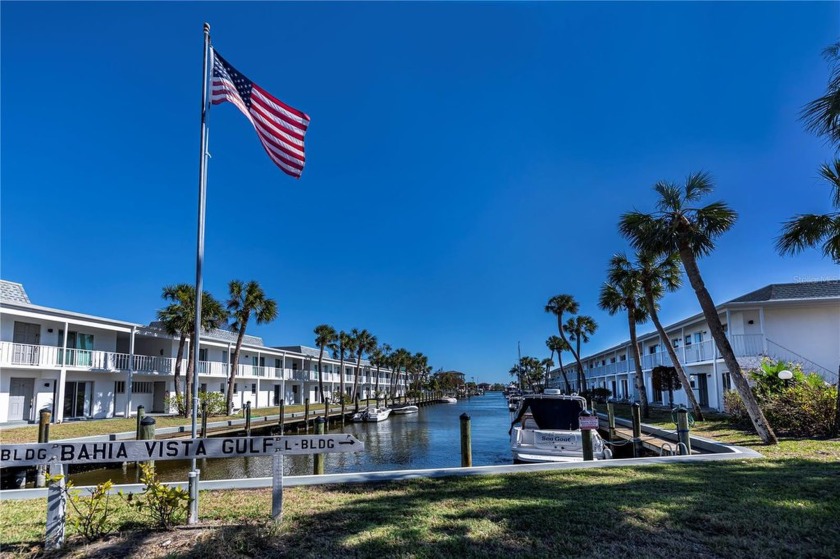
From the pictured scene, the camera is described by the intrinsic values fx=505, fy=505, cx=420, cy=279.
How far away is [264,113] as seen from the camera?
374 inches

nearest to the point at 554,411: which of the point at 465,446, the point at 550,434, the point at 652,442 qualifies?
the point at 550,434

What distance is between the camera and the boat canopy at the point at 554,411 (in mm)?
15586

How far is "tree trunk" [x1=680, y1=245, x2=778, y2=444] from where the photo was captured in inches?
537

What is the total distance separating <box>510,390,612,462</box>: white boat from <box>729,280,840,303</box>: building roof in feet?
49.7

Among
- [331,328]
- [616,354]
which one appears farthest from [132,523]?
[616,354]

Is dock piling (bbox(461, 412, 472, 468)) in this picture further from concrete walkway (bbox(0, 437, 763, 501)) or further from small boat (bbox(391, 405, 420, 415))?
small boat (bbox(391, 405, 420, 415))

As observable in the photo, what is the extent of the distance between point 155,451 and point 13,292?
27.3m

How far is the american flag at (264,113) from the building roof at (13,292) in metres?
22.8

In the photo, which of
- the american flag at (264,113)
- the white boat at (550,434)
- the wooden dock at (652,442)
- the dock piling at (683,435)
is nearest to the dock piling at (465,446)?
the white boat at (550,434)

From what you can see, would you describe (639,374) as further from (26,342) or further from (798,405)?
(26,342)

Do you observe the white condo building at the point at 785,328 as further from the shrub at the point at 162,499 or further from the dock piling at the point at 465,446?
the shrub at the point at 162,499

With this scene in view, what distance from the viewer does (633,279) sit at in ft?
91.1

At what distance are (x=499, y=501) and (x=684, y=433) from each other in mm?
8203

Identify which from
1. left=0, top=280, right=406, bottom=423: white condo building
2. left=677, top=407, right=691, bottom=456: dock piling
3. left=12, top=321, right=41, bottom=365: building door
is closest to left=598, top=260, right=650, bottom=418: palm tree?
left=677, top=407, right=691, bottom=456: dock piling
